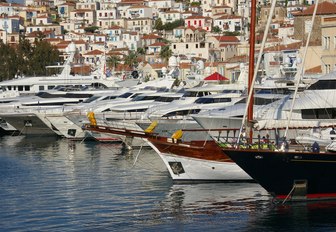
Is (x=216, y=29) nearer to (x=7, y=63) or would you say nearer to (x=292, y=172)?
(x=7, y=63)

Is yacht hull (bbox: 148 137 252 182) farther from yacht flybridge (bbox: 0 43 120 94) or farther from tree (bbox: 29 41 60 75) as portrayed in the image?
tree (bbox: 29 41 60 75)

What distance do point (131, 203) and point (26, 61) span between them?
72.1 metres

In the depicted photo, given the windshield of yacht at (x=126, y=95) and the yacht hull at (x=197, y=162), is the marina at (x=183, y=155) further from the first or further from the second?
the windshield of yacht at (x=126, y=95)

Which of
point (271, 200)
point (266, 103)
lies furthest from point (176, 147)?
point (266, 103)

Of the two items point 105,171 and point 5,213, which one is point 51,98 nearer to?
point 105,171

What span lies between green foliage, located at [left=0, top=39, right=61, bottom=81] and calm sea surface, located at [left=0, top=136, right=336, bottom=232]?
57343 mm

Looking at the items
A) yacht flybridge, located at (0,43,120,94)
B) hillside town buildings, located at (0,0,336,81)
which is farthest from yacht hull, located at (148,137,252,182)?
yacht flybridge, located at (0,43,120,94)

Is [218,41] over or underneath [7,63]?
underneath

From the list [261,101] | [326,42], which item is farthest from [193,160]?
[326,42]

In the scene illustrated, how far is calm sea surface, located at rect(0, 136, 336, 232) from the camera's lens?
30.1 metres

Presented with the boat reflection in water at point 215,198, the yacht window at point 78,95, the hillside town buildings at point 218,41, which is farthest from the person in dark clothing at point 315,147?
the yacht window at point 78,95

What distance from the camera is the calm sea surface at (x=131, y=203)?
30.1 metres

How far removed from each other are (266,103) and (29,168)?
36.6ft

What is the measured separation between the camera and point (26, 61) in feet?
342
